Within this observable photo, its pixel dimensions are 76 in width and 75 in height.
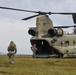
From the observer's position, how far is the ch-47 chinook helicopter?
3909 centimetres

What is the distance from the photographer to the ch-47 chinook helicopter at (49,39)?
39.1 meters

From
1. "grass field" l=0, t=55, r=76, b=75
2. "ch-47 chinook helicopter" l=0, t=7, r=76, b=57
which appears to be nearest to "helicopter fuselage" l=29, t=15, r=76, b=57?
"ch-47 chinook helicopter" l=0, t=7, r=76, b=57

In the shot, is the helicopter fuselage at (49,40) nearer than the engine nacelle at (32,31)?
Yes

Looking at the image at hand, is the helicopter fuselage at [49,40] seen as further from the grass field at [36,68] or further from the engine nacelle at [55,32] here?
the grass field at [36,68]

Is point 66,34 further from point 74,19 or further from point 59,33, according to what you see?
point 74,19

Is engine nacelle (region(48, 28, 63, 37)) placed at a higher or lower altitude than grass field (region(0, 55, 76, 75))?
higher

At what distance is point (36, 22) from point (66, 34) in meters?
3.96

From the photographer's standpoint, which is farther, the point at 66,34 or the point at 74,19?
the point at 66,34

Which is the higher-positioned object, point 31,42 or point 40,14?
point 40,14

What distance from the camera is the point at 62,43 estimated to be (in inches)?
1587

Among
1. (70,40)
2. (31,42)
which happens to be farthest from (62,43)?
(31,42)

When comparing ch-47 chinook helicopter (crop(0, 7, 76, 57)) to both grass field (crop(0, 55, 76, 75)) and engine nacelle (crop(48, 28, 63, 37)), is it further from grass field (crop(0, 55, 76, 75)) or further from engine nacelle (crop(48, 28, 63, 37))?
grass field (crop(0, 55, 76, 75))

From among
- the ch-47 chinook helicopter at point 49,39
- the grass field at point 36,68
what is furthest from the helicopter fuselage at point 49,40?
the grass field at point 36,68

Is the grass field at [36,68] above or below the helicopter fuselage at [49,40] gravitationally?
below
